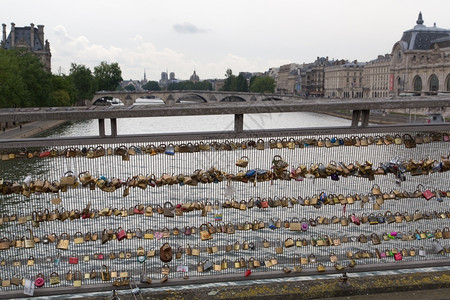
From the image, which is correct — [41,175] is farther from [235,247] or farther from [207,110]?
[235,247]

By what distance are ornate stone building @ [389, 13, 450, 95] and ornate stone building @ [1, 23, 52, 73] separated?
56390 millimetres

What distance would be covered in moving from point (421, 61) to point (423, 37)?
7.82 m

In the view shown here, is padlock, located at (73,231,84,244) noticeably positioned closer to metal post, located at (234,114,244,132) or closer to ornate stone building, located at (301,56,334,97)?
metal post, located at (234,114,244,132)

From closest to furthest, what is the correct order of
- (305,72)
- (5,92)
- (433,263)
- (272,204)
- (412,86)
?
(272,204) < (433,263) < (5,92) < (412,86) < (305,72)

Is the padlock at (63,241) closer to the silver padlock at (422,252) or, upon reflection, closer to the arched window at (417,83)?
the silver padlock at (422,252)

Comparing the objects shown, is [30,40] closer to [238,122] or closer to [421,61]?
[421,61]

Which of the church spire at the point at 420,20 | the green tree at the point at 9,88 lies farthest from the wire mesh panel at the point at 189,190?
the church spire at the point at 420,20

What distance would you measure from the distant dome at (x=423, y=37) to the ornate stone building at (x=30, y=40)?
192 feet

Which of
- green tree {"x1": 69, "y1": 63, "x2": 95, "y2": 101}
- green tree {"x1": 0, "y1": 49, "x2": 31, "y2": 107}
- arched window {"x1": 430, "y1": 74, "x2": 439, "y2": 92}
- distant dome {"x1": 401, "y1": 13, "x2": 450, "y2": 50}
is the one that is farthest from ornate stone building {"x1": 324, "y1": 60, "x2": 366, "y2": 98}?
green tree {"x1": 0, "y1": 49, "x2": 31, "y2": 107}

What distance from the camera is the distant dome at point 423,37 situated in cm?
7525

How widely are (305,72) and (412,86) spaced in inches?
2335

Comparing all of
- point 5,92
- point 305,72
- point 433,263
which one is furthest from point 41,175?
point 305,72

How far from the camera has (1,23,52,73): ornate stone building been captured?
249 ft

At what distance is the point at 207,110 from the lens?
4.63 metres
